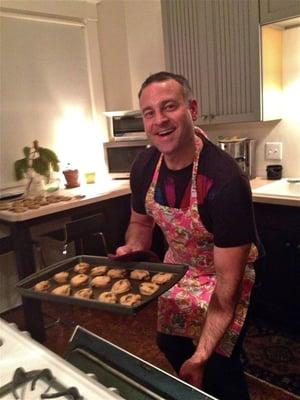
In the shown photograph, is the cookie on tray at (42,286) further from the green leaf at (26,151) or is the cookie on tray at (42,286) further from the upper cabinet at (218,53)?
the green leaf at (26,151)

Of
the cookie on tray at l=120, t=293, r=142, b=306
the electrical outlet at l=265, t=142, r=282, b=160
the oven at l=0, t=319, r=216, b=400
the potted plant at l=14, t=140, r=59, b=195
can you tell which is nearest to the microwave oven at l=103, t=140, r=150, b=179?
the potted plant at l=14, t=140, r=59, b=195

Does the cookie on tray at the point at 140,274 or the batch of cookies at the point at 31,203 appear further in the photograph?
the batch of cookies at the point at 31,203

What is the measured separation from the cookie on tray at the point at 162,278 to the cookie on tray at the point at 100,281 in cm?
16

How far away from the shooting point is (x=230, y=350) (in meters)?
1.28

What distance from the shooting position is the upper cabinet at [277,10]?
6.76ft

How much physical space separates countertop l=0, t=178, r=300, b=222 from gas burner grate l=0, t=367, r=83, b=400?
159 centimetres

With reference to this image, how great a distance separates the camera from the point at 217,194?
1201 mm

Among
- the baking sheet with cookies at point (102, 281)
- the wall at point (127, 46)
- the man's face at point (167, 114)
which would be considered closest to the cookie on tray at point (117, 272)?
the baking sheet with cookies at point (102, 281)

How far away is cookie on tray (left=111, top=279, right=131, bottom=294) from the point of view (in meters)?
1.27

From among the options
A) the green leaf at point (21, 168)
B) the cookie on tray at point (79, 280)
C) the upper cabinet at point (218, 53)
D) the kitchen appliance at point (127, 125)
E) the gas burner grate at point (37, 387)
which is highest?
the upper cabinet at point (218, 53)

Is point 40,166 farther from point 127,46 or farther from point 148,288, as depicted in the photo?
point 148,288

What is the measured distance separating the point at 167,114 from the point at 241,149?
57.3 inches

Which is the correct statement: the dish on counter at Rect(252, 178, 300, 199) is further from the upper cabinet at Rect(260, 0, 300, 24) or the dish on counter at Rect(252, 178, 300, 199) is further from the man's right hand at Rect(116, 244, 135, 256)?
the man's right hand at Rect(116, 244, 135, 256)

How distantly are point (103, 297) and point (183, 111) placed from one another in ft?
2.11
